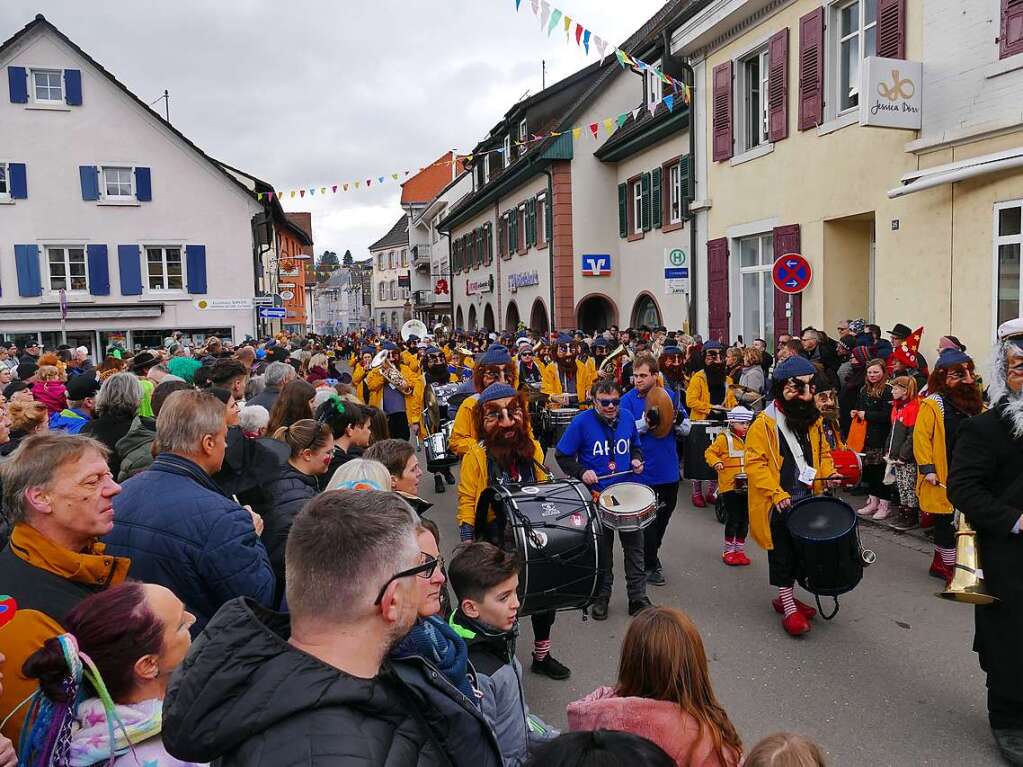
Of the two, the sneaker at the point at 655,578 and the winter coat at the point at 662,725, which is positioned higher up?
the winter coat at the point at 662,725

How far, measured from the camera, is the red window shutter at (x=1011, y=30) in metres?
9.28

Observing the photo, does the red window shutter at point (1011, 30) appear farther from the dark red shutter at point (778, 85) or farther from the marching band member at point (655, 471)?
the marching band member at point (655, 471)

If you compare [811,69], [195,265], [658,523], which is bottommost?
[658,523]

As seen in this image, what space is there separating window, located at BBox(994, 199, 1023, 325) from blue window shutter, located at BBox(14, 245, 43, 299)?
1125 inches

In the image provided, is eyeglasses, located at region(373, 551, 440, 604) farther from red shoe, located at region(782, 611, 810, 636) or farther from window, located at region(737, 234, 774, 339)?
window, located at region(737, 234, 774, 339)

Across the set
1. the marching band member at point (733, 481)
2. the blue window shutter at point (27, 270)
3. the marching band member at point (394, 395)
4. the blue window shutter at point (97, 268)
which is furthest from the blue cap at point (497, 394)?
the blue window shutter at point (27, 270)

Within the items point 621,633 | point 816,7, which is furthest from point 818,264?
point 621,633

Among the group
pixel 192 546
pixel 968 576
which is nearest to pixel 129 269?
pixel 192 546

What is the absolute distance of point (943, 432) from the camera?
6.42 metres

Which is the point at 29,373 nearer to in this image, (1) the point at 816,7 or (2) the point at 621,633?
(2) the point at 621,633

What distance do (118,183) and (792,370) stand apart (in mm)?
28635

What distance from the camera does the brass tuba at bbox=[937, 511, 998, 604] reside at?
3.71 meters

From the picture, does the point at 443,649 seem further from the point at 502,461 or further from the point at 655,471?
the point at 655,471

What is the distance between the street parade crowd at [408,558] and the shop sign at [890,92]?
3.95 m
